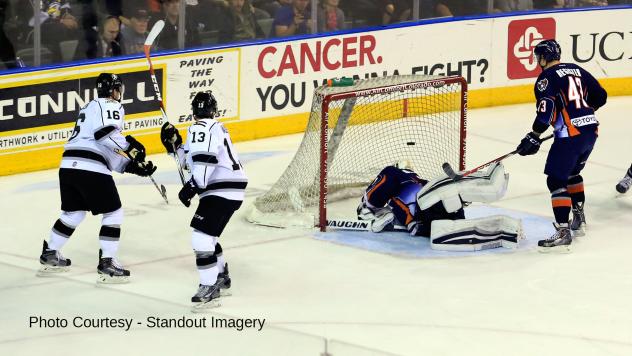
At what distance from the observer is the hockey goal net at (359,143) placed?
965 cm

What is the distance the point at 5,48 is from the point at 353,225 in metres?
3.20

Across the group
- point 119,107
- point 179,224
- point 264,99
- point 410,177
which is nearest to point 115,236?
point 119,107

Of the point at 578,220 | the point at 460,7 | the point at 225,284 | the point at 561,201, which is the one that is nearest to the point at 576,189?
the point at 578,220

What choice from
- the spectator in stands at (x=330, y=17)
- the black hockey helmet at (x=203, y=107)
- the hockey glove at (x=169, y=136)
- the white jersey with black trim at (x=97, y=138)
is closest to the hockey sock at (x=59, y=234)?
the white jersey with black trim at (x=97, y=138)

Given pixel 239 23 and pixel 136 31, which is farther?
pixel 239 23

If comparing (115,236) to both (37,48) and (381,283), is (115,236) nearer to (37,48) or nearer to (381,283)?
Result: (381,283)

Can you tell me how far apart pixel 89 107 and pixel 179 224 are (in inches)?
65.2

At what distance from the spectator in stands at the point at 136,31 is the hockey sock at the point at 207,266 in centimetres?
410

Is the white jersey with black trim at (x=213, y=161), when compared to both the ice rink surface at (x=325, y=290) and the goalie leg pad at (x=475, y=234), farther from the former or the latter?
the goalie leg pad at (x=475, y=234)

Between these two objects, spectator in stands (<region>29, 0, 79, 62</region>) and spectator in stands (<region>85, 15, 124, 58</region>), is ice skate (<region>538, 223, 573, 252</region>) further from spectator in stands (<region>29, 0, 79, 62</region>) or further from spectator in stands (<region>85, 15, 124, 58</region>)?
spectator in stands (<region>29, 0, 79, 62</region>)

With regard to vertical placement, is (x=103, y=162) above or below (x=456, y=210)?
above

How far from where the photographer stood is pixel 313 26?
12555 millimetres

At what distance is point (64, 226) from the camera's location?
328 inches

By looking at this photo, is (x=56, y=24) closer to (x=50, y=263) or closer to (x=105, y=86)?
(x=105, y=86)
